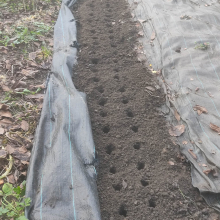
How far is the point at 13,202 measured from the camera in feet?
6.85

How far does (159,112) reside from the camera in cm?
300

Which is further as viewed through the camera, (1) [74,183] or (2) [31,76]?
(2) [31,76]

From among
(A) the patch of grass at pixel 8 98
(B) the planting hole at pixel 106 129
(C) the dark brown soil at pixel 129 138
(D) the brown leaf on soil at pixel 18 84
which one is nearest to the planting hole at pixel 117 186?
(C) the dark brown soil at pixel 129 138

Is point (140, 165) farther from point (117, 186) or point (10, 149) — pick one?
point (10, 149)

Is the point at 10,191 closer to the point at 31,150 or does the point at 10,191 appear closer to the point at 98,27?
the point at 31,150

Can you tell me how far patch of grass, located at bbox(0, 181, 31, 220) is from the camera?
1.95 meters

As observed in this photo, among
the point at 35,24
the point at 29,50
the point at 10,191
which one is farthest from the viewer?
the point at 35,24

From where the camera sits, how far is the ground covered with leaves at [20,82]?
A: 2.24 meters

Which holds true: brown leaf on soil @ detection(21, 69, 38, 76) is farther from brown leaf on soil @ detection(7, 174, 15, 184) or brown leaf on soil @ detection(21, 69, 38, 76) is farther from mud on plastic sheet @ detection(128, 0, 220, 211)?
mud on plastic sheet @ detection(128, 0, 220, 211)

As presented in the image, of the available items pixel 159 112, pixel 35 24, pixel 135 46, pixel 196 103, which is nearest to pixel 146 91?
pixel 159 112

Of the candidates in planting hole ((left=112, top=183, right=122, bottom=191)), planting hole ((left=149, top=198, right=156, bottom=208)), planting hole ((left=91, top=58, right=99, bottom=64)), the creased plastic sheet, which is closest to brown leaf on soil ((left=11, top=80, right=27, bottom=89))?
the creased plastic sheet

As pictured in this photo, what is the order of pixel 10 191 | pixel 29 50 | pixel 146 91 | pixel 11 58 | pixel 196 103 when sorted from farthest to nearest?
1. pixel 29 50
2. pixel 11 58
3. pixel 146 91
4. pixel 196 103
5. pixel 10 191

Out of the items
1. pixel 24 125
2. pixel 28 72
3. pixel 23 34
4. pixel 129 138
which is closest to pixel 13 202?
pixel 24 125

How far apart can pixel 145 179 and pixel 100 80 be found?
1599 mm
